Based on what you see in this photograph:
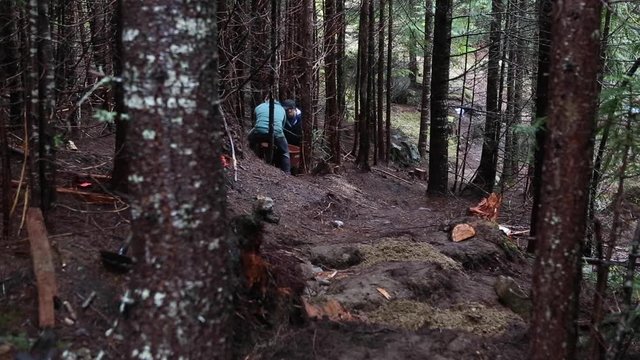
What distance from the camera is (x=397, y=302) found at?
5.94 m

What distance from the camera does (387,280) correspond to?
6.41 m

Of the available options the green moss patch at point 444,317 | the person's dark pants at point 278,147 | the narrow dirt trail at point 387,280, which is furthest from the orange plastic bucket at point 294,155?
the green moss patch at point 444,317

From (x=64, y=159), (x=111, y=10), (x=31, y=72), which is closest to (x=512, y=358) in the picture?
(x=31, y=72)

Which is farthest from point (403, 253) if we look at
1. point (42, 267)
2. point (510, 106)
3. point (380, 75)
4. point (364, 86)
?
point (510, 106)

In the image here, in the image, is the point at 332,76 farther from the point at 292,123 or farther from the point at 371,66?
the point at 292,123

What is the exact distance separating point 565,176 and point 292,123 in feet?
35.9

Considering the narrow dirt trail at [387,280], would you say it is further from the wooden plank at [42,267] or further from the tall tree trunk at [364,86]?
the tall tree trunk at [364,86]

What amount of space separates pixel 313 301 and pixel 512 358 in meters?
1.88

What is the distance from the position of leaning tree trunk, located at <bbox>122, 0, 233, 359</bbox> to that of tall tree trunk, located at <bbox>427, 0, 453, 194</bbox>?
10294mm

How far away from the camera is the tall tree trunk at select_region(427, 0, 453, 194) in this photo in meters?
12.8

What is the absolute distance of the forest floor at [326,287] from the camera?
4215mm

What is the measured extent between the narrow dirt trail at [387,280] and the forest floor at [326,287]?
16mm

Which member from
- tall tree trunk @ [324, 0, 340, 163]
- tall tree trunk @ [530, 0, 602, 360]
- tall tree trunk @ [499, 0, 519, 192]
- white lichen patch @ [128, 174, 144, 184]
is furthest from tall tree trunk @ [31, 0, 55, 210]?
tall tree trunk @ [499, 0, 519, 192]

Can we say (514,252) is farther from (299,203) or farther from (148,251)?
(148,251)
